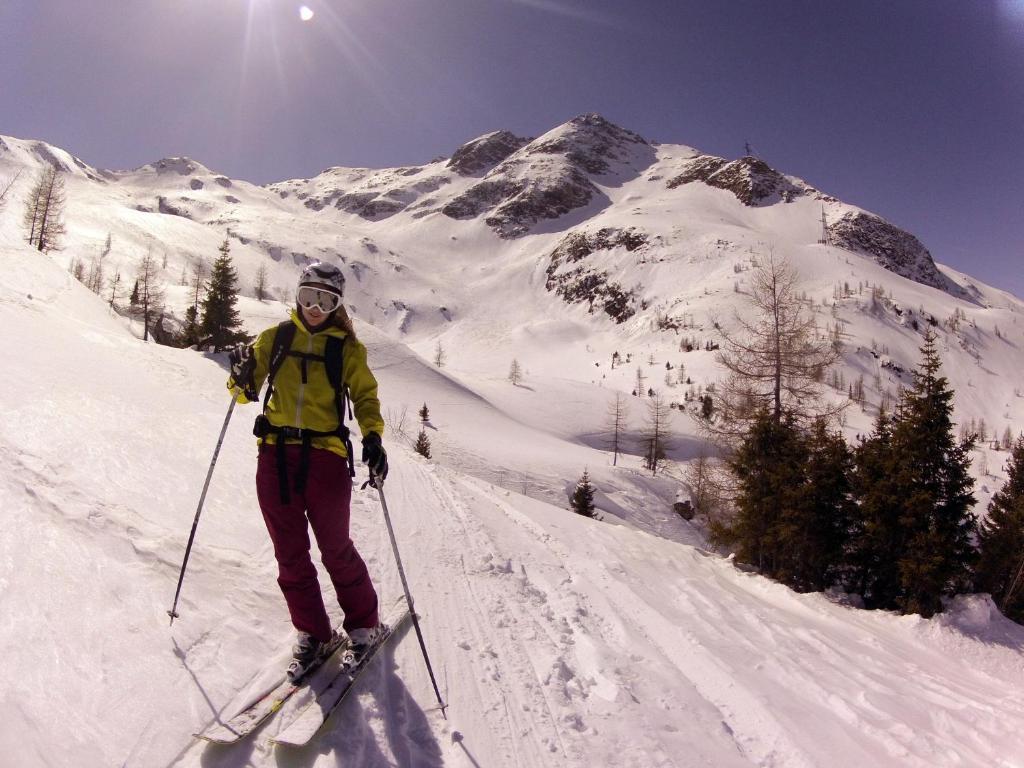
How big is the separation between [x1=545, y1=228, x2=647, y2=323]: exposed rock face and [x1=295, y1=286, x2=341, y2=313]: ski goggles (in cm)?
12142

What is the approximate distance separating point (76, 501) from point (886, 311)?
459 ft

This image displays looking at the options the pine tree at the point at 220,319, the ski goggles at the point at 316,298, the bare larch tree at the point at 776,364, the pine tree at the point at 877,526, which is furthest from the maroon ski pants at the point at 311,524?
the pine tree at the point at 220,319

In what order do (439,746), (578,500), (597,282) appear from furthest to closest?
1. (597,282)
2. (578,500)
3. (439,746)

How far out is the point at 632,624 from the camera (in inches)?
207

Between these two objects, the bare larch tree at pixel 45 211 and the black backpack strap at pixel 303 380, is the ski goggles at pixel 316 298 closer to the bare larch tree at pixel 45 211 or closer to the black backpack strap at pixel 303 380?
the black backpack strap at pixel 303 380

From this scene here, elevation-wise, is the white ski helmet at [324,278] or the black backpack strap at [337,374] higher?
the white ski helmet at [324,278]

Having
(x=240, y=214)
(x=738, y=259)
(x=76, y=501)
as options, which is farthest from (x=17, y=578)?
(x=240, y=214)

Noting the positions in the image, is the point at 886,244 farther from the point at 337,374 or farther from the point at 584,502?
the point at 337,374

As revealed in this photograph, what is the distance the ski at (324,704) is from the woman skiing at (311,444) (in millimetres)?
140

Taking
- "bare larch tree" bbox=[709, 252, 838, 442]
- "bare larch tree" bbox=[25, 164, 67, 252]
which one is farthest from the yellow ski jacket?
"bare larch tree" bbox=[25, 164, 67, 252]

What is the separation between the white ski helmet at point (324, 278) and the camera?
325 cm

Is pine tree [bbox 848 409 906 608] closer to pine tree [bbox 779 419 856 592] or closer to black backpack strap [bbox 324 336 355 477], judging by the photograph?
pine tree [bbox 779 419 856 592]

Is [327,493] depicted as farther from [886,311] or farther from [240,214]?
[240,214]

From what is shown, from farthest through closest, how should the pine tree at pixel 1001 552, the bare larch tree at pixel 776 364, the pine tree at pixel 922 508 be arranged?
the bare larch tree at pixel 776 364, the pine tree at pixel 1001 552, the pine tree at pixel 922 508
